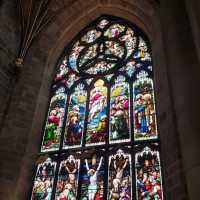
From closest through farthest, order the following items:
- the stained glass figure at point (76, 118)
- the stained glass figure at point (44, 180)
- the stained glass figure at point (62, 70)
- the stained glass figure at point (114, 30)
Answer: the stained glass figure at point (44, 180), the stained glass figure at point (76, 118), the stained glass figure at point (62, 70), the stained glass figure at point (114, 30)

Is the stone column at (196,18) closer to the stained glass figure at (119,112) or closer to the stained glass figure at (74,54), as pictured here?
the stained glass figure at (119,112)

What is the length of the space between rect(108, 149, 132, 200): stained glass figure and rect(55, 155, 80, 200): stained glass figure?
800 millimetres

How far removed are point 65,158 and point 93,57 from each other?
132 inches

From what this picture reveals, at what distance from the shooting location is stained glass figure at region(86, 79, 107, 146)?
6785 millimetres

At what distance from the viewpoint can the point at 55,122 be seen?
7.63m

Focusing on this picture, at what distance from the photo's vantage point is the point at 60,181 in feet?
20.9

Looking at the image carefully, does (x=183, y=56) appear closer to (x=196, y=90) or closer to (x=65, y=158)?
(x=196, y=90)

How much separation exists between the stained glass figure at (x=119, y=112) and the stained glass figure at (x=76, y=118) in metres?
0.81

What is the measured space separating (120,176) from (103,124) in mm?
1501

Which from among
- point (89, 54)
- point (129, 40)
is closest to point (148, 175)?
point (129, 40)

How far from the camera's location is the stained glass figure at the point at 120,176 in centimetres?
567

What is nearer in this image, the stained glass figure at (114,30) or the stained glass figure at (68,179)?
the stained glass figure at (68,179)

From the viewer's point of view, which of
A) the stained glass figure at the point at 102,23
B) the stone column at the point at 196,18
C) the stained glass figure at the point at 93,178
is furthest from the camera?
the stained glass figure at the point at 102,23

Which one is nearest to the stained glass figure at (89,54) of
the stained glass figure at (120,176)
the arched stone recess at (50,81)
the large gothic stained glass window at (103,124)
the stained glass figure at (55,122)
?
the large gothic stained glass window at (103,124)
